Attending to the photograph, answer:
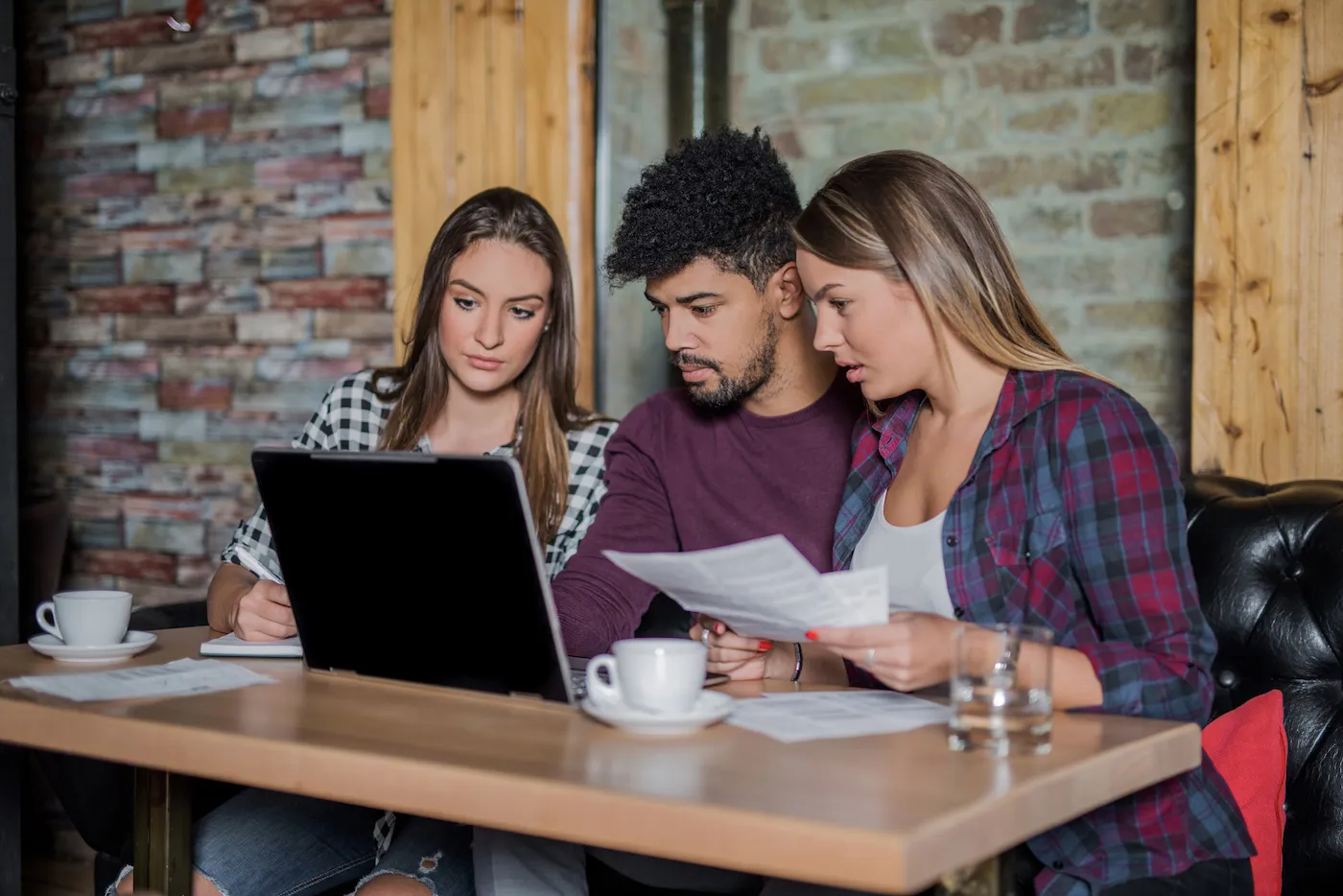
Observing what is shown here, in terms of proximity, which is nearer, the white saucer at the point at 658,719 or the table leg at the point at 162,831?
the white saucer at the point at 658,719

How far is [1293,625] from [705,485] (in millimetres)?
863

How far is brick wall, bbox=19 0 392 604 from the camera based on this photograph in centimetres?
315

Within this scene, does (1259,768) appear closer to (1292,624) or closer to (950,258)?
(1292,624)

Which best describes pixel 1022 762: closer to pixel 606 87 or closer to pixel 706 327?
pixel 706 327

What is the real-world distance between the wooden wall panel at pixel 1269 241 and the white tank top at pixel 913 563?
0.78m

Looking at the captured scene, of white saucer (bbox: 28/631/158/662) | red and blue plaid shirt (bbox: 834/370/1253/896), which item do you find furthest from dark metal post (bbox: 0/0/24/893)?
red and blue plaid shirt (bbox: 834/370/1253/896)

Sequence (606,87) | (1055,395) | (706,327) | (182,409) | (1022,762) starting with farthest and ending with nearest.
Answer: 1. (182,409)
2. (606,87)
3. (706,327)
4. (1055,395)
5. (1022,762)

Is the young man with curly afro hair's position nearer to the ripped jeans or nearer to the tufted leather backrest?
the ripped jeans

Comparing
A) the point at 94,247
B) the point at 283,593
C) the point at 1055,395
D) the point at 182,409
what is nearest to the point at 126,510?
the point at 182,409

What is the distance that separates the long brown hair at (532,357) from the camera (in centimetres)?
232

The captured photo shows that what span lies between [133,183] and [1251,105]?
2.59 metres

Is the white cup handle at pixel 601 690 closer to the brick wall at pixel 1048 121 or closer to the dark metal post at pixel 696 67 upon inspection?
the brick wall at pixel 1048 121

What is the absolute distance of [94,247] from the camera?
3500 millimetres

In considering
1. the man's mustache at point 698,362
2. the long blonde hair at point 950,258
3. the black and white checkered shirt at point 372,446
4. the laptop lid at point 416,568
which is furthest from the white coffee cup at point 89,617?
the long blonde hair at point 950,258
